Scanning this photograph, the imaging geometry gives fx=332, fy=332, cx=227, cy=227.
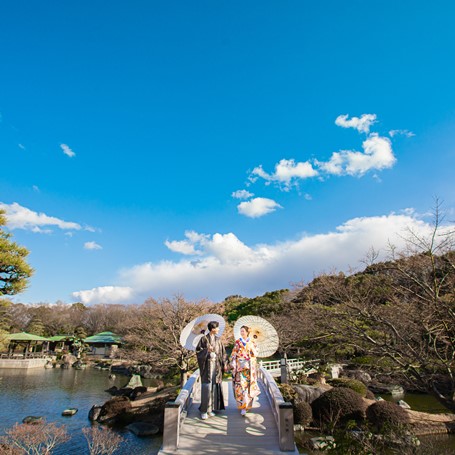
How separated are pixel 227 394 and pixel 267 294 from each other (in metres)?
35.5

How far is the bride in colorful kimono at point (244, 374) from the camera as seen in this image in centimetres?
691

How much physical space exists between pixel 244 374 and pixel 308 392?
30.2ft

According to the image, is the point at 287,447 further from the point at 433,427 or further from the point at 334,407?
the point at 433,427

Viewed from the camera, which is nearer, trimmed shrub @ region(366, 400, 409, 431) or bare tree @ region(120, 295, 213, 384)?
trimmed shrub @ region(366, 400, 409, 431)

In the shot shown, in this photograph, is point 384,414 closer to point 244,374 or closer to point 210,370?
point 244,374

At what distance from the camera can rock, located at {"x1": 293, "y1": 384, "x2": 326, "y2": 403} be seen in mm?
14297

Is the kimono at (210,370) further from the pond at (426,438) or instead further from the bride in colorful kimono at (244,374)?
the pond at (426,438)

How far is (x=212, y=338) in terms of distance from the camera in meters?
6.88

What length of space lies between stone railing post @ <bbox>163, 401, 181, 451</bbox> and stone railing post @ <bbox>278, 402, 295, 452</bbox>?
5.74ft

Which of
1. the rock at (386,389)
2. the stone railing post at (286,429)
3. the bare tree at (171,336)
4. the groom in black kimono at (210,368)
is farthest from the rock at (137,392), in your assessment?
the stone railing post at (286,429)

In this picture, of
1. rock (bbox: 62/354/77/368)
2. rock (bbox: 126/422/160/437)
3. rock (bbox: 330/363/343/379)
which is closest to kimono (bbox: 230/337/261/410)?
rock (bbox: 126/422/160/437)

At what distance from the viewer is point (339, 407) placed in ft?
42.0

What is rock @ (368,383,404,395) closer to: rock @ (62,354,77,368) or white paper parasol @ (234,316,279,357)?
white paper parasol @ (234,316,279,357)

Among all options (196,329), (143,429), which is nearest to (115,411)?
(143,429)
